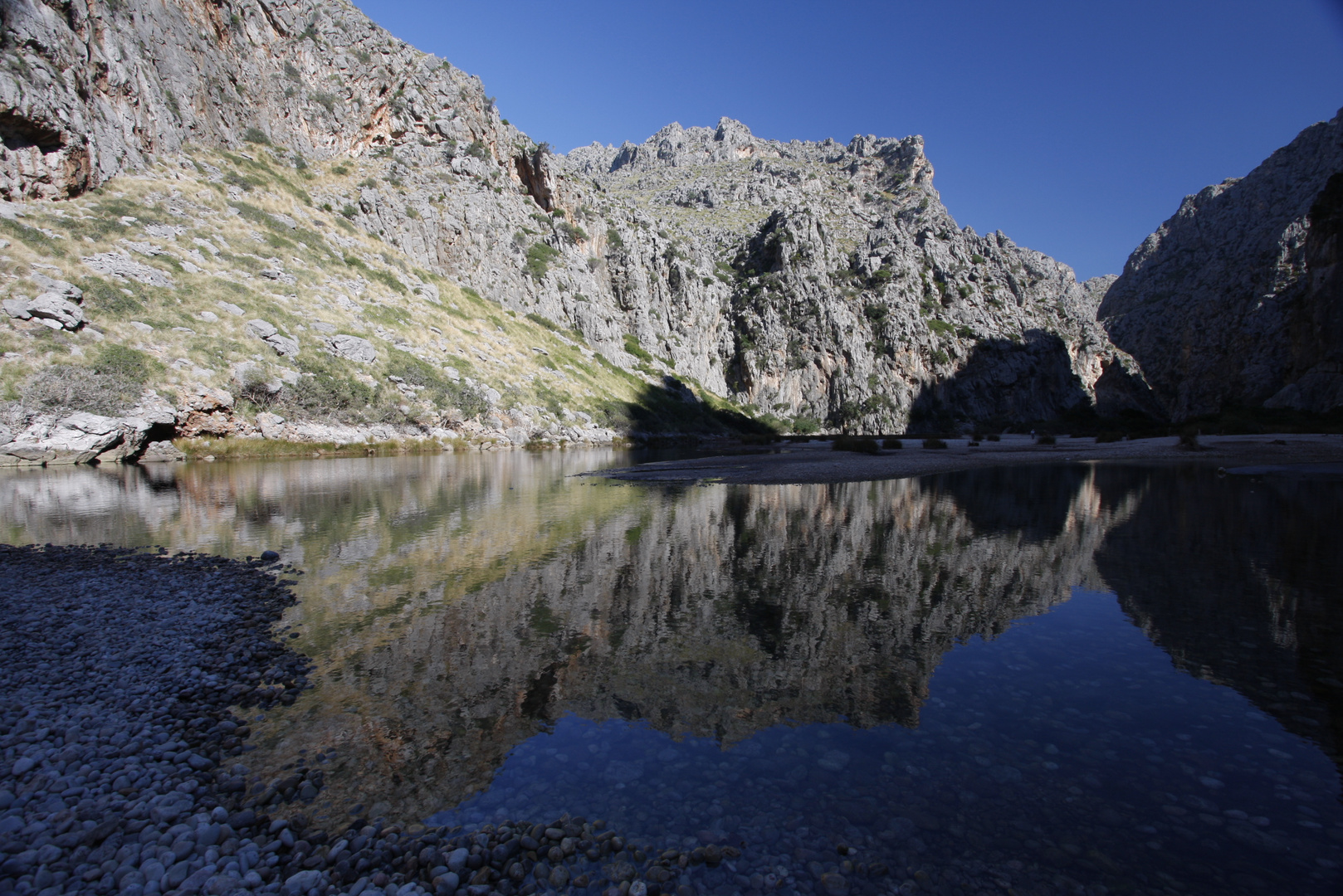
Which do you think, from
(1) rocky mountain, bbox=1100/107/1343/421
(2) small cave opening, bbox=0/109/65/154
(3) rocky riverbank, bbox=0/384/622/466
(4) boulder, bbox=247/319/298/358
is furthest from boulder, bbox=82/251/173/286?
(1) rocky mountain, bbox=1100/107/1343/421

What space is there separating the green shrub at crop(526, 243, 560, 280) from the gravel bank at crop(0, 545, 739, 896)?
274 feet

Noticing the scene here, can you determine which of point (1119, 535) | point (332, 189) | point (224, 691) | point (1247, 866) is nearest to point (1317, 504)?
point (1119, 535)

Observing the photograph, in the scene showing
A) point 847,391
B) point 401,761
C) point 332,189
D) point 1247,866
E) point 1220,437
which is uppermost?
point 332,189

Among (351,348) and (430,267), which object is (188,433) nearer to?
(351,348)

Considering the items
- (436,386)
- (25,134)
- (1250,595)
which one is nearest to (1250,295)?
(1250,595)

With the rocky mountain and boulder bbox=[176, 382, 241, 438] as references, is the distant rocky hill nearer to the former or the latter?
boulder bbox=[176, 382, 241, 438]

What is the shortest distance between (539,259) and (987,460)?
69478 mm

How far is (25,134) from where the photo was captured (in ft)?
131

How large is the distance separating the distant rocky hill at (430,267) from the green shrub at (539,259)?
0.87 meters

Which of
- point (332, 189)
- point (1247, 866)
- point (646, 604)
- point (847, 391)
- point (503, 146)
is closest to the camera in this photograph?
point (1247, 866)

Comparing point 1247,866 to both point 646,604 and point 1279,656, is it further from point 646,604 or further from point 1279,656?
point 646,604

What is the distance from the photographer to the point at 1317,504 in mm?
18969

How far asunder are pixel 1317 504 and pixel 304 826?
28125 mm

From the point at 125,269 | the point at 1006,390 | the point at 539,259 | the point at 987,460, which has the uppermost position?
the point at 539,259
